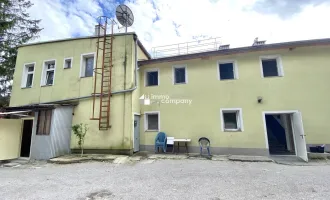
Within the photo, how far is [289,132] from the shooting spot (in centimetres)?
899

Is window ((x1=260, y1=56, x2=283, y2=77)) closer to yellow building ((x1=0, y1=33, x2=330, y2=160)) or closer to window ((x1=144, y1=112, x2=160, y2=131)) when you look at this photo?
yellow building ((x1=0, y1=33, x2=330, y2=160))

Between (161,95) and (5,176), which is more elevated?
(161,95)

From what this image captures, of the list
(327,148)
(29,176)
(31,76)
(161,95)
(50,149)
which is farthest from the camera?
(31,76)

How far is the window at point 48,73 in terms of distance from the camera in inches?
398

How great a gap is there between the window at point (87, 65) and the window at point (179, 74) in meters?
5.05

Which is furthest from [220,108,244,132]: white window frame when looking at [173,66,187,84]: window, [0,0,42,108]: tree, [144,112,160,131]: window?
[0,0,42,108]: tree

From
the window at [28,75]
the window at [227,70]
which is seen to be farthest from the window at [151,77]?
the window at [28,75]

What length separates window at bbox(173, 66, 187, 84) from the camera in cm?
946

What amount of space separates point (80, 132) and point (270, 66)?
10832 millimetres

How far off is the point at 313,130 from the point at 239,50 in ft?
17.1

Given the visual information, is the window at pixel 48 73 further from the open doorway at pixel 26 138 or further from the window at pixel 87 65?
the open doorway at pixel 26 138

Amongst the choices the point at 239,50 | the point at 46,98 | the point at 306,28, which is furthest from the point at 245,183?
the point at 46,98

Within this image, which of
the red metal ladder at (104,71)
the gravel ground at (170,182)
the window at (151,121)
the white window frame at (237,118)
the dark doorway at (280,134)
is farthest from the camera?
the window at (151,121)

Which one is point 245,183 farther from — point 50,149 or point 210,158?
point 50,149
